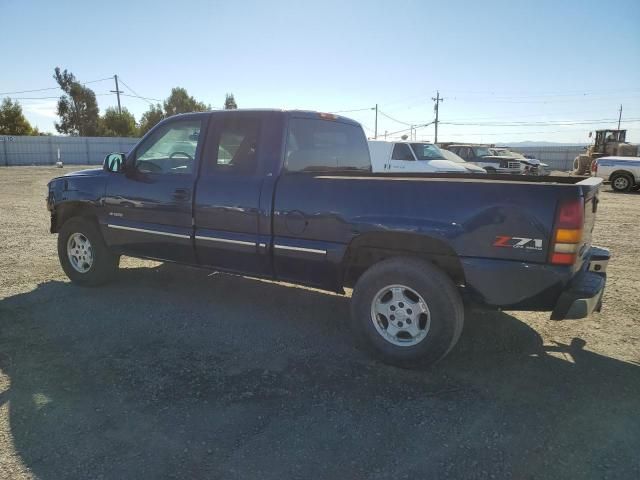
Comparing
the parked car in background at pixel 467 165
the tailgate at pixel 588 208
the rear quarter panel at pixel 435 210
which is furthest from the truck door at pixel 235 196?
the parked car in background at pixel 467 165

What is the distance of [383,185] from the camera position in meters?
3.57

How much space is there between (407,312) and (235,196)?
72.2 inches

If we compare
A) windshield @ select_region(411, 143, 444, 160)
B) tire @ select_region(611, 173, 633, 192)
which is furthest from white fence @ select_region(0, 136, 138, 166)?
tire @ select_region(611, 173, 633, 192)

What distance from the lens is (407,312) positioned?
362cm

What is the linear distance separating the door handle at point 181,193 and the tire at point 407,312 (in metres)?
1.95

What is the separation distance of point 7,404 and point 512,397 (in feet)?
11.0

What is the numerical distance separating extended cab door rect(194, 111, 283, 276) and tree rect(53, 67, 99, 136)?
66.9 m

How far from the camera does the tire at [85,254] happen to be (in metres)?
5.45

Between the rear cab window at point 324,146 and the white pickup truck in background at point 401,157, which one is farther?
the white pickup truck in background at point 401,157

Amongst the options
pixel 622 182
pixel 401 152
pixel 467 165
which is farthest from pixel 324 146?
pixel 622 182

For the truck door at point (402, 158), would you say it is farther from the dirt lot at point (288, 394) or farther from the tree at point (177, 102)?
the tree at point (177, 102)

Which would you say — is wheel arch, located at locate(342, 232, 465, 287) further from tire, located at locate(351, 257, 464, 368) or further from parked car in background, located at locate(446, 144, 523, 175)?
parked car in background, located at locate(446, 144, 523, 175)

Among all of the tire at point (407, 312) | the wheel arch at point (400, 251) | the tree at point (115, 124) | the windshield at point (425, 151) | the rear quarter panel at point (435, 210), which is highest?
the tree at point (115, 124)

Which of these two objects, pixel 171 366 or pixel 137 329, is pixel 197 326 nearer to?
pixel 137 329
